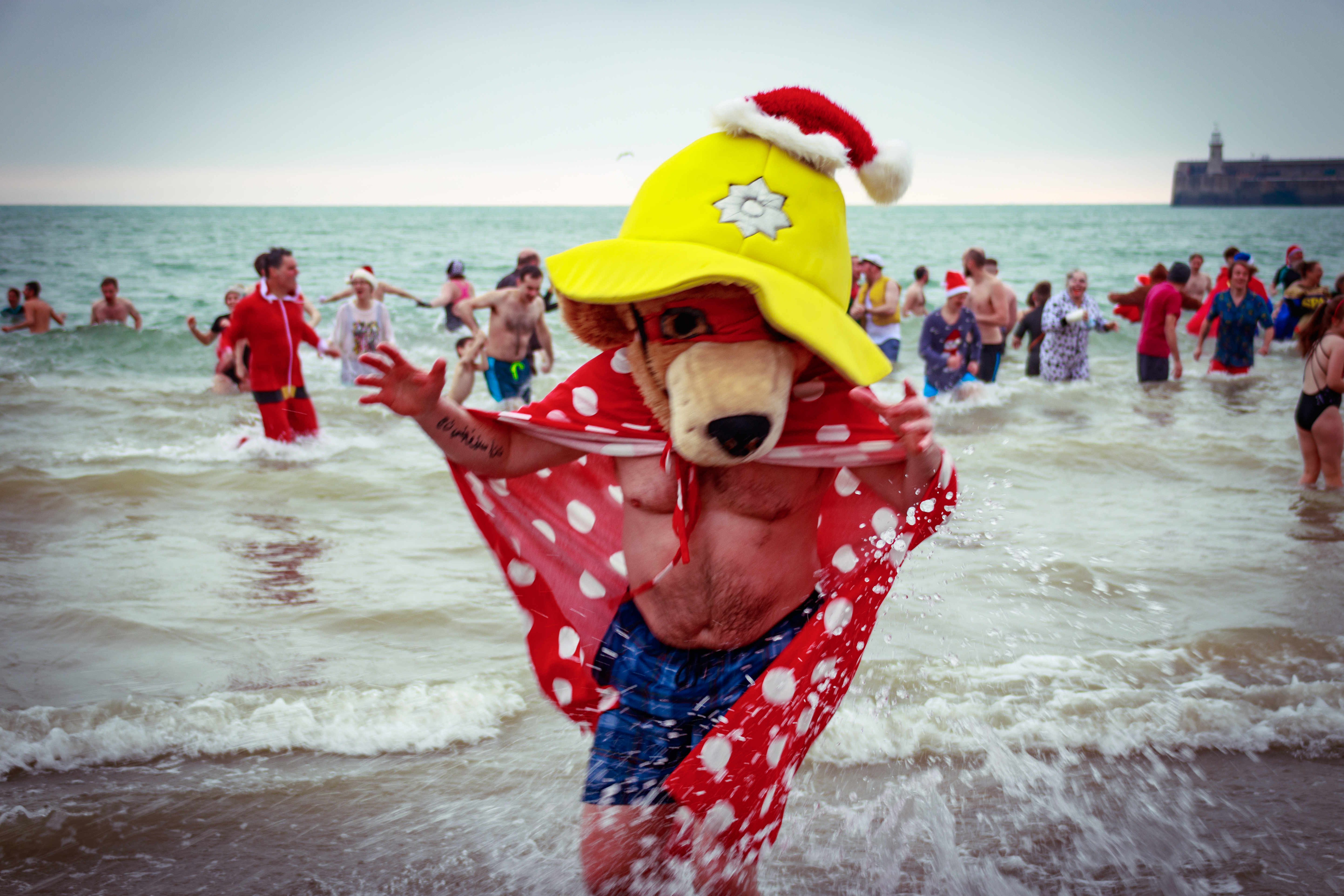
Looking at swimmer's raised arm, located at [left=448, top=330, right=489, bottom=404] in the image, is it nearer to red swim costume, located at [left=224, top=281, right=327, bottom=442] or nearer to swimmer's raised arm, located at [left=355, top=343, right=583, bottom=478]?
red swim costume, located at [left=224, top=281, right=327, bottom=442]

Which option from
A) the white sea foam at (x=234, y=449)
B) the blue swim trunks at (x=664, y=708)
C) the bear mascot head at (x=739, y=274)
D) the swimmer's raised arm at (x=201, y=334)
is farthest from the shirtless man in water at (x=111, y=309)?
the bear mascot head at (x=739, y=274)

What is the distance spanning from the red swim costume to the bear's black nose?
7447 mm

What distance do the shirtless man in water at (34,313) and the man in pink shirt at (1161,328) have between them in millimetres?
18633

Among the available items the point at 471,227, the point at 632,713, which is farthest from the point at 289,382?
the point at 471,227

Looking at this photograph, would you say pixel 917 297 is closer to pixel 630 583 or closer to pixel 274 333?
pixel 274 333

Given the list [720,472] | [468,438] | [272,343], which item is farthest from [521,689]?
[272,343]

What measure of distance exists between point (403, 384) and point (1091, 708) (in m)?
3.30

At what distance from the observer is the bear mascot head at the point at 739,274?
213 cm

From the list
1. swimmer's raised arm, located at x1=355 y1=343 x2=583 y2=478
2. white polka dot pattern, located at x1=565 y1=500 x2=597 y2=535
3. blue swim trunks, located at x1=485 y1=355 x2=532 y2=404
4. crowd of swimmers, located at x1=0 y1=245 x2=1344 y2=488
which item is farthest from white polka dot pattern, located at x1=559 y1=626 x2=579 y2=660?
blue swim trunks, located at x1=485 y1=355 x2=532 y2=404

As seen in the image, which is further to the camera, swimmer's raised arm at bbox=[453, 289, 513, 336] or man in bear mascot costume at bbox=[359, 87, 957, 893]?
swimmer's raised arm at bbox=[453, 289, 513, 336]

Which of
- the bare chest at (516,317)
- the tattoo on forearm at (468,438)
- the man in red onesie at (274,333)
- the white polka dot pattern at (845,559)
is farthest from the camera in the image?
the bare chest at (516,317)

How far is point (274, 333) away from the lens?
895 centimetres

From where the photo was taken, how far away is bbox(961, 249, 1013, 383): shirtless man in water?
1261cm

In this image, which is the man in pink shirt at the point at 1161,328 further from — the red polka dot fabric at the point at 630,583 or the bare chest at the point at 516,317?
the red polka dot fabric at the point at 630,583
